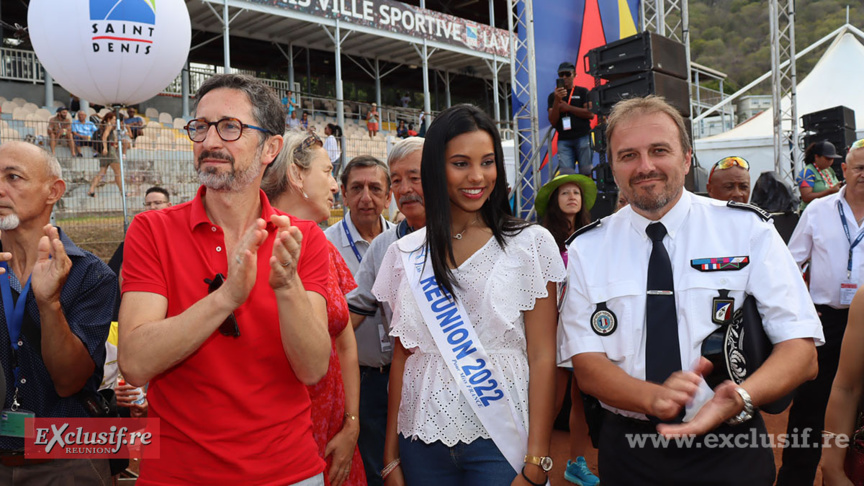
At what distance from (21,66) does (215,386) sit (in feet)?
60.4

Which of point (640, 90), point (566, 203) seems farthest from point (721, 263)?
point (640, 90)

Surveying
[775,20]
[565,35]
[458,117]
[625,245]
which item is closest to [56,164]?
[458,117]

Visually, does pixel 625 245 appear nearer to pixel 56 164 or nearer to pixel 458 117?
pixel 458 117

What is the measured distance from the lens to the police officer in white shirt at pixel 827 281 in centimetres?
331

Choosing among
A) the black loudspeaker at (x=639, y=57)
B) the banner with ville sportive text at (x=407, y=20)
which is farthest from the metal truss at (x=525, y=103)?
the banner with ville sportive text at (x=407, y=20)

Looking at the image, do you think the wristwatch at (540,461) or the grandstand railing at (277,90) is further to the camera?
the grandstand railing at (277,90)

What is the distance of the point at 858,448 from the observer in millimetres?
1899

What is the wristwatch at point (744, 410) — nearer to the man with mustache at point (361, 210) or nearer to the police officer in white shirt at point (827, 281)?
the man with mustache at point (361, 210)

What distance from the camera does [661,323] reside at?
1872mm

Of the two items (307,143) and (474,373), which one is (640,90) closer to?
(307,143)

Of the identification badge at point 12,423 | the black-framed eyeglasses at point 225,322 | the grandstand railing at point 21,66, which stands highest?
the grandstand railing at point 21,66

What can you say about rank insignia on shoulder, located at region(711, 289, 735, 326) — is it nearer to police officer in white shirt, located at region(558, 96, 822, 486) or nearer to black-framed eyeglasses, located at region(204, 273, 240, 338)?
police officer in white shirt, located at region(558, 96, 822, 486)

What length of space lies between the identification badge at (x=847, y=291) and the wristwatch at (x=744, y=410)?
220 centimetres

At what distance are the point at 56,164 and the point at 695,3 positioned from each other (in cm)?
5483
